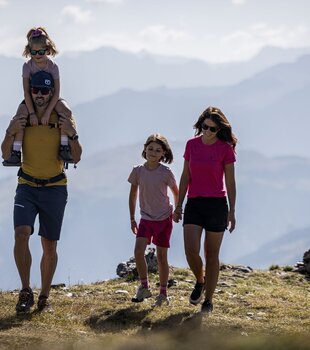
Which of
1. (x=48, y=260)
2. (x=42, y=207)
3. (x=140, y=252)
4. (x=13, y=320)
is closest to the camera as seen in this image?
(x=13, y=320)

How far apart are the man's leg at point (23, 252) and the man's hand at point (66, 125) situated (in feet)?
4.65

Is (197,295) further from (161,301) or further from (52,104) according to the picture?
(52,104)

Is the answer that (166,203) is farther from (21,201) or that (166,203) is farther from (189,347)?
(189,347)

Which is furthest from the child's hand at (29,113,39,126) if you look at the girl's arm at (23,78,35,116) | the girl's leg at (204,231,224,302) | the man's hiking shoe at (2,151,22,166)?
the girl's leg at (204,231,224,302)

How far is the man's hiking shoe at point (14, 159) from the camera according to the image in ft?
34.3

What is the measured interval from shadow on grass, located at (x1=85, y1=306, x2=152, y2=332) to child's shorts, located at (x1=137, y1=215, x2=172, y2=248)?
1.11 meters

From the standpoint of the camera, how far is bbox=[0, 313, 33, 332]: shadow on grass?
993cm

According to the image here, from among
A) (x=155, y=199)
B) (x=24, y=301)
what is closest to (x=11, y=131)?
(x=24, y=301)

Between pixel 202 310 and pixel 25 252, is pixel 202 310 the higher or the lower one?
the lower one

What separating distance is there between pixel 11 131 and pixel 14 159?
0.38 m

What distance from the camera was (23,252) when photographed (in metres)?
10.7

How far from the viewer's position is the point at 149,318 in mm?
11016

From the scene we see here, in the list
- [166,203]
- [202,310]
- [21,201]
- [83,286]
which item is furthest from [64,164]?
[83,286]

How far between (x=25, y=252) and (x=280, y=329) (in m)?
3.65
